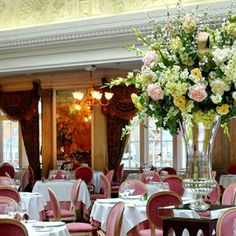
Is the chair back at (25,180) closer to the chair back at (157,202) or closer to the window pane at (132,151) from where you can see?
the window pane at (132,151)

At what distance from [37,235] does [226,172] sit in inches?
324

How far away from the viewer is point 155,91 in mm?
4012

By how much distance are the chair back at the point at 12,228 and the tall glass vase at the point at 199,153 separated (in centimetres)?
132

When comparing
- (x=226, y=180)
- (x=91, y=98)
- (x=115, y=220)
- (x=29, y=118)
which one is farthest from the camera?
(x=29, y=118)

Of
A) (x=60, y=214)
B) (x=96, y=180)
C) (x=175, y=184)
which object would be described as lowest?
(x=60, y=214)

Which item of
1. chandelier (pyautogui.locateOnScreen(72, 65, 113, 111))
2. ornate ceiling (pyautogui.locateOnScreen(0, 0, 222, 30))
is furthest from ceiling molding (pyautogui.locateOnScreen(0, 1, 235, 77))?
chandelier (pyautogui.locateOnScreen(72, 65, 113, 111))

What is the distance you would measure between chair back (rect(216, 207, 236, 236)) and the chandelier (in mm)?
8031

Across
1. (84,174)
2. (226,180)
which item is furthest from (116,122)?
(226,180)

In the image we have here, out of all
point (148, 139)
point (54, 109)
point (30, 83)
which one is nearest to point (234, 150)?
point (148, 139)

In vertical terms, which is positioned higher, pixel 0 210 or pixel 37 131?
pixel 37 131

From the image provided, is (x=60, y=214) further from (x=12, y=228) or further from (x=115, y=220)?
(x=12, y=228)

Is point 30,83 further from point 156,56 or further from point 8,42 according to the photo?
point 156,56

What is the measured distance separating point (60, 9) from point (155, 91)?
23.1 ft

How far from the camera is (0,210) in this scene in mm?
5051
